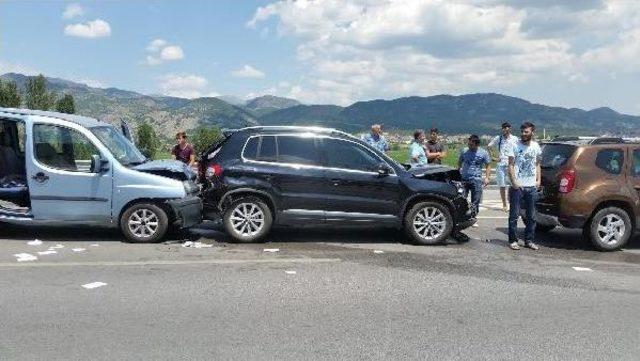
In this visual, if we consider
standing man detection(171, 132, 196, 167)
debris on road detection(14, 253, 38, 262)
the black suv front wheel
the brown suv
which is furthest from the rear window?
debris on road detection(14, 253, 38, 262)

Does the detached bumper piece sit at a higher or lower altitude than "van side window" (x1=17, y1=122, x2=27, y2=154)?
lower

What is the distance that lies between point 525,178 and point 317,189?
3.13 m

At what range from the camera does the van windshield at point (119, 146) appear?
8989 millimetres

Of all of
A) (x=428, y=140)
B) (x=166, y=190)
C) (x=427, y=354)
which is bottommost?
(x=427, y=354)

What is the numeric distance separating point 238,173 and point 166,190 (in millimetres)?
1086

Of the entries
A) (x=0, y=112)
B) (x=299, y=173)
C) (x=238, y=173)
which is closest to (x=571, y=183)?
(x=299, y=173)

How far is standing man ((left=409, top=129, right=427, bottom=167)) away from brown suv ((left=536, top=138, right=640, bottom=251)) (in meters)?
3.58

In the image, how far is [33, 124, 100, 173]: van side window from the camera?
869 cm

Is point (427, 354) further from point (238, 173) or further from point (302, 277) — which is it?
point (238, 173)

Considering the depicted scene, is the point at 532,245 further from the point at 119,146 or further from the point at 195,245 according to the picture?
the point at 119,146

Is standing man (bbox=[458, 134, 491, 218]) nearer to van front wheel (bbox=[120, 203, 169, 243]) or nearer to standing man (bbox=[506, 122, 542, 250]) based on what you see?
standing man (bbox=[506, 122, 542, 250])

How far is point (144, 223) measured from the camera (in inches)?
342

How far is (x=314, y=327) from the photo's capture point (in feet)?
16.5

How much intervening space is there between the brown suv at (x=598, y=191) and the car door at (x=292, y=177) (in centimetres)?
361
